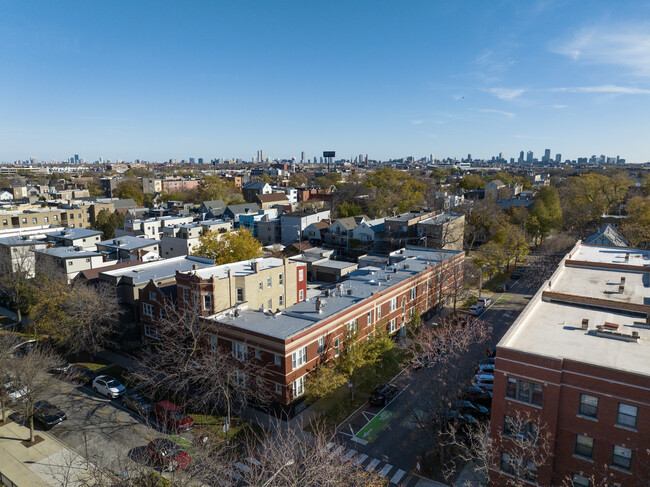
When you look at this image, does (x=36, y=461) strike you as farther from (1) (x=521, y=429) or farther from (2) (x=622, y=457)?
(2) (x=622, y=457)

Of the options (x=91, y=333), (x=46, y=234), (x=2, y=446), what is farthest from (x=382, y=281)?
(x=46, y=234)

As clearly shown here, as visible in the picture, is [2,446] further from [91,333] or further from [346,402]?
[346,402]

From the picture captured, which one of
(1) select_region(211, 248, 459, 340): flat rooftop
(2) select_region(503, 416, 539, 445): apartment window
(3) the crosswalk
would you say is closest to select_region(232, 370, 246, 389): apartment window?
(1) select_region(211, 248, 459, 340): flat rooftop

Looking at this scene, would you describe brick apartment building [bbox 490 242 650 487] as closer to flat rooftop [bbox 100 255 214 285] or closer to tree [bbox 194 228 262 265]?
flat rooftop [bbox 100 255 214 285]

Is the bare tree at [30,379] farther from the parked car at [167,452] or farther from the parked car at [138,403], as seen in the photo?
the parked car at [167,452]

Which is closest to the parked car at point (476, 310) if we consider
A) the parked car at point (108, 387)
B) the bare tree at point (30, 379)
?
the parked car at point (108, 387)
